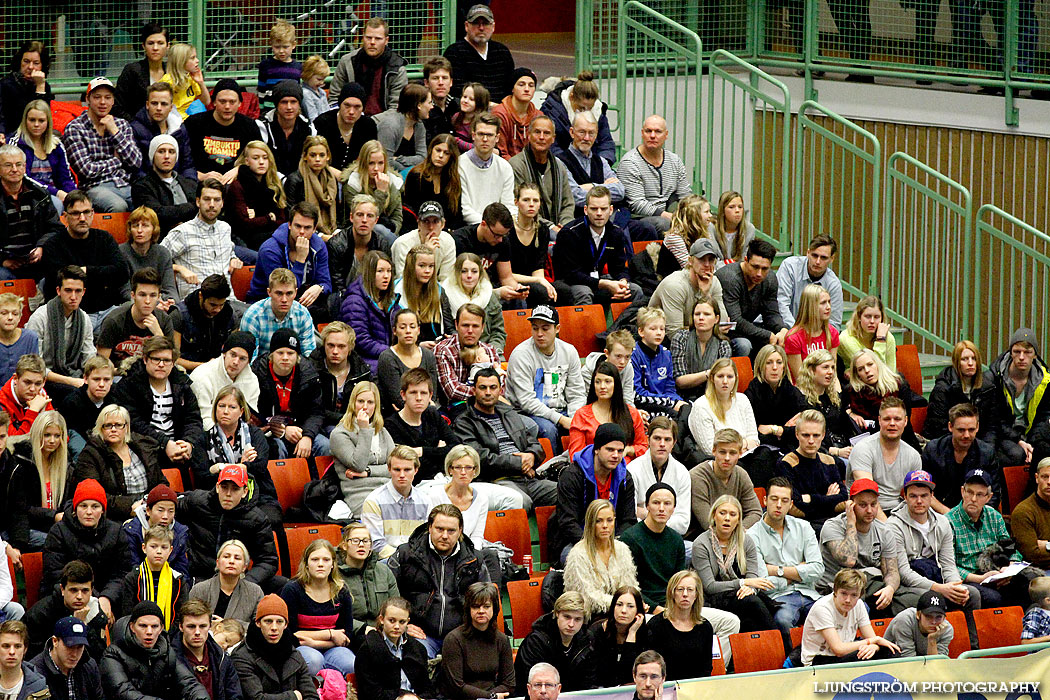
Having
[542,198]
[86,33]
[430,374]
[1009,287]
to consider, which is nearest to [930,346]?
[1009,287]

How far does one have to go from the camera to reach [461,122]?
47.2ft

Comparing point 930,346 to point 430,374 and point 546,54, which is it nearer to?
point 430,374

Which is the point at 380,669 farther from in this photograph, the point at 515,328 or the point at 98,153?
the point at 98,153

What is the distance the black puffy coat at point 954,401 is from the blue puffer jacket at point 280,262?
4339mm

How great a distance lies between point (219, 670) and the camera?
30.0 feet

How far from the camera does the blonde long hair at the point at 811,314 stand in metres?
12.6

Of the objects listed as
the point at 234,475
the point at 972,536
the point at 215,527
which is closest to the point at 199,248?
the point at 234,475

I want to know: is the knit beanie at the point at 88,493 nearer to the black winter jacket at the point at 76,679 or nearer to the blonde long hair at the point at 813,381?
the black winter jacket at the point at 76,679

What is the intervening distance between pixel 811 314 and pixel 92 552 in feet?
17.9

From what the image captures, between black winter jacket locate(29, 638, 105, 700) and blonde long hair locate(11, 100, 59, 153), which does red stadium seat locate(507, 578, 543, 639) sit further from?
blonde long hair locate(11, 100, 59, 153)

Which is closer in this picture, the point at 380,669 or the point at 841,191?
the point at 380,669

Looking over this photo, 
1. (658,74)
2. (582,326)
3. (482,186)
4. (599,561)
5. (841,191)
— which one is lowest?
(599,561)

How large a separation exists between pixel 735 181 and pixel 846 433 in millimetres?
3841

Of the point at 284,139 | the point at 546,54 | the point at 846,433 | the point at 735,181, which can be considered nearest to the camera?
the point at 846,433
